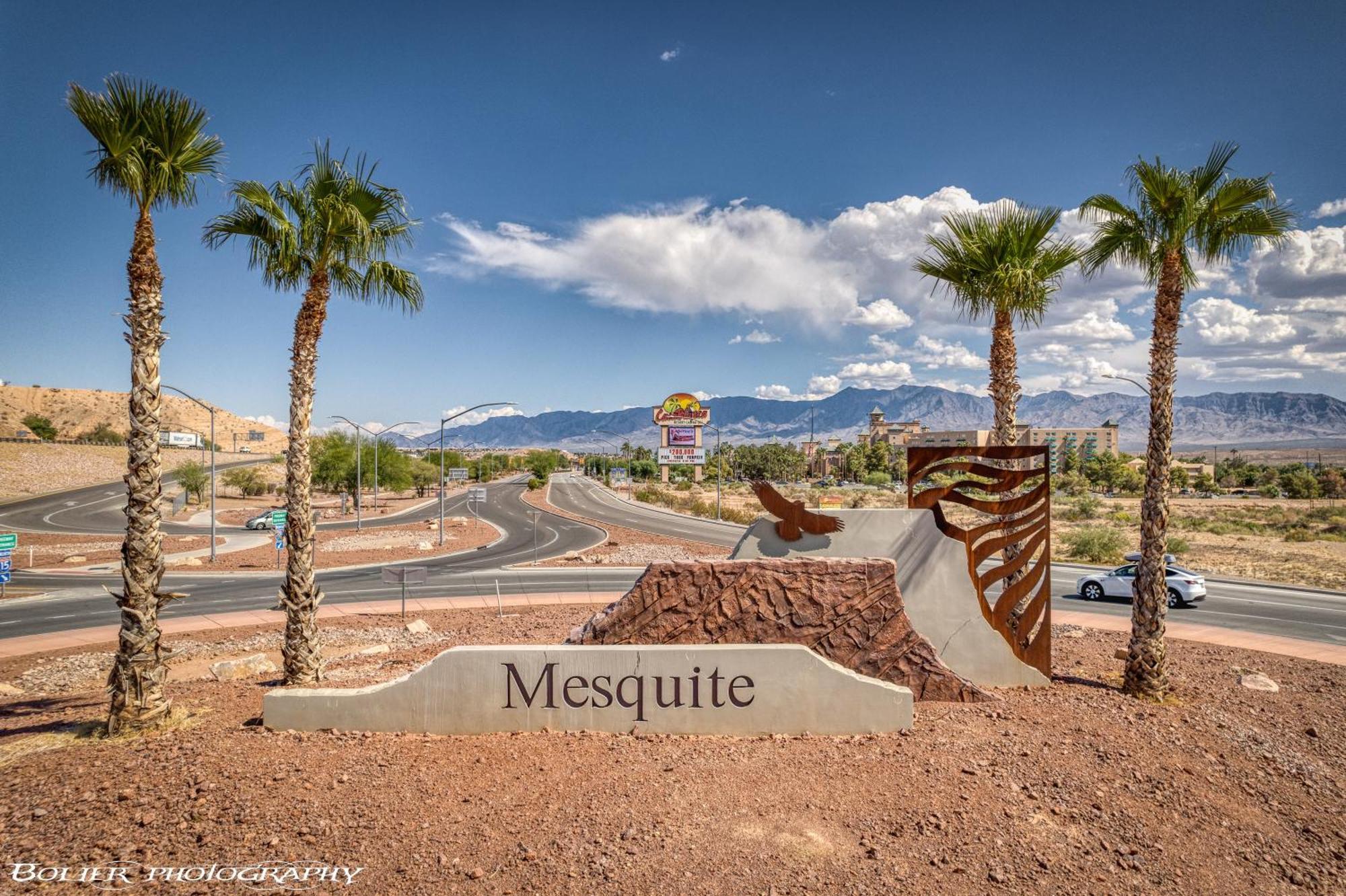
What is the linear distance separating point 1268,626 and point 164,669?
25919mm

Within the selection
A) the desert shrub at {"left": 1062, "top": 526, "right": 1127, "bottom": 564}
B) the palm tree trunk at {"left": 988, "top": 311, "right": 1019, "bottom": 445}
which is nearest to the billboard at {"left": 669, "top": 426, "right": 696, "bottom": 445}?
the desert shrub at {"left": 1062, "top": 526, "right": 1127, "bottom": 564}

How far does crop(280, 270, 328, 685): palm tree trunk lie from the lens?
1034 centimetres

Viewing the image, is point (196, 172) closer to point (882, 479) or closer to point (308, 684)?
point (308, 684)

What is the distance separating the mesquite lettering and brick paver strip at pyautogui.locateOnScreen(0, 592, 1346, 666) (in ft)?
40.8

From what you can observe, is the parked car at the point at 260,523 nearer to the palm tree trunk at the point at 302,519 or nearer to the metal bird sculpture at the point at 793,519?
the palm tree trunk at the point at 302,519

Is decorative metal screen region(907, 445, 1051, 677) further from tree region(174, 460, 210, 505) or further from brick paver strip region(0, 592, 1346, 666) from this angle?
tree region(174, 460, 210, 505)

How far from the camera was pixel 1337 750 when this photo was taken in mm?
9102

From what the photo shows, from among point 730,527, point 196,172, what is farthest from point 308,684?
point 730,527

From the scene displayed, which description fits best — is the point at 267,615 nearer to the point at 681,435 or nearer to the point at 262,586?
the point at 262,586

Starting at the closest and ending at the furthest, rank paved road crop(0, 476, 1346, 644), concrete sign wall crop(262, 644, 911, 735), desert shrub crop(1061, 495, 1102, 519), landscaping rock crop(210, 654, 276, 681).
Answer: concrete sign wall crop(262, 644, 911, 735) < landscaping rock crop(210, 654, 276, 681) < paved road crop(0, 476, 1346, 644) < desert shrub crop(1061, 495, 1102, 519)

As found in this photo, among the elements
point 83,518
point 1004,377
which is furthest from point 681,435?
point 1004,377

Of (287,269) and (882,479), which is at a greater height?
(287,269)

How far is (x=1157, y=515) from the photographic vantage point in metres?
10.6

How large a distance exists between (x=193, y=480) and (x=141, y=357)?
6370cm
